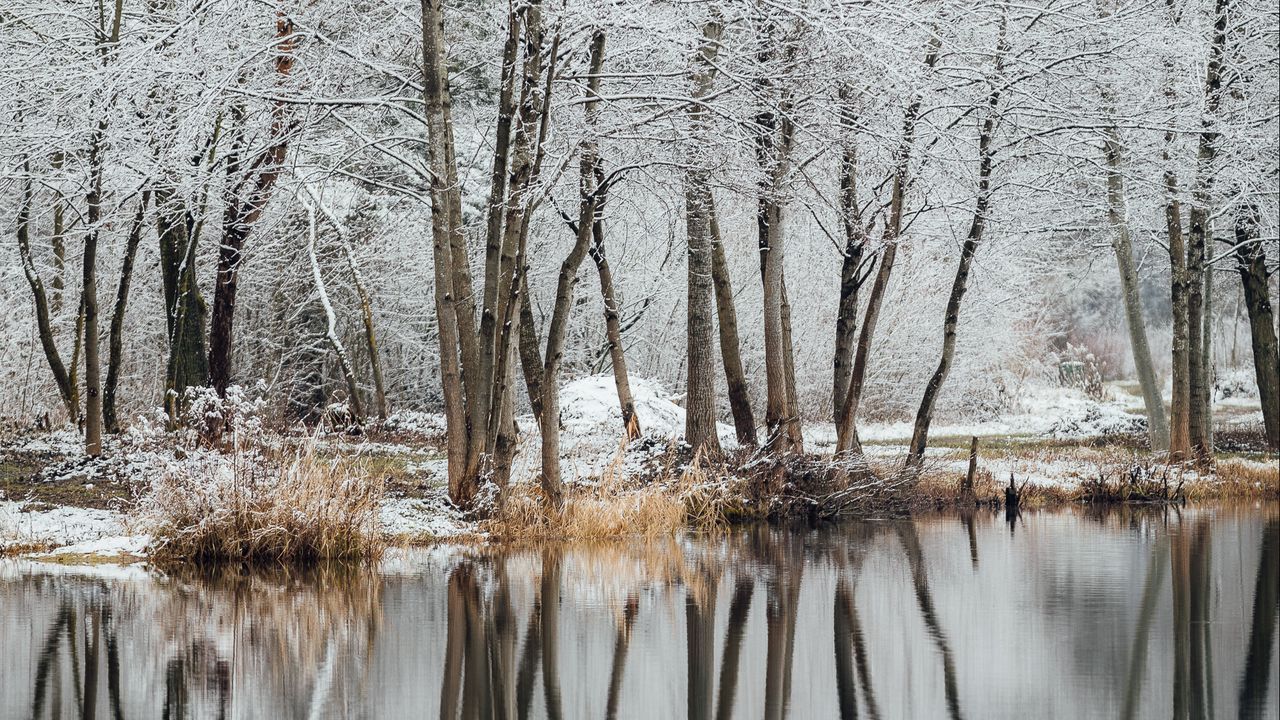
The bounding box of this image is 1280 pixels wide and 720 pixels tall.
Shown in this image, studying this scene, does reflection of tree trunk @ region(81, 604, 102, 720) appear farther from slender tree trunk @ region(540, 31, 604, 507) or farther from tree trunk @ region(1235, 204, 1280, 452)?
tree trunk @ region(1235, 204, 1280, 452)

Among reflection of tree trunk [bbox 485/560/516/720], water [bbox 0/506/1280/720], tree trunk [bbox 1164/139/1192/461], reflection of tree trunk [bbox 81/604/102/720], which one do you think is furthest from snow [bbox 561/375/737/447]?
reflection of tree trunk [bbox 81/604/102/720]

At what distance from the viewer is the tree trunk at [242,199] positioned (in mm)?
16328

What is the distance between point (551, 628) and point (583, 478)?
244 inches

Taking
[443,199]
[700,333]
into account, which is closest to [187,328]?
[443,199]

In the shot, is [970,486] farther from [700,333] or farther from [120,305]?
[120,305]

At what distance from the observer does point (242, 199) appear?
17.5 m

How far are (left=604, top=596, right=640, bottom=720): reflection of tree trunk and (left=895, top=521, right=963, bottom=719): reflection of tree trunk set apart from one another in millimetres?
1835

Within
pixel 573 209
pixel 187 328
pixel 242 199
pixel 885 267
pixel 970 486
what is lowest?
pixel 970 486

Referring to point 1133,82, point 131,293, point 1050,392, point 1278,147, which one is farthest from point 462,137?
point 1050,392

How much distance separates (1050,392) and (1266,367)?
1387 centimetres

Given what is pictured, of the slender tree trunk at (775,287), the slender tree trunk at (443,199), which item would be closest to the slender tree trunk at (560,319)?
the slender tree trunk at (443,199)

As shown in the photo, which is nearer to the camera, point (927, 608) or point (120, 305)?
point (927, 608)

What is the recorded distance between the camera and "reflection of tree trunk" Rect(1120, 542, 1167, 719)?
8.13 m

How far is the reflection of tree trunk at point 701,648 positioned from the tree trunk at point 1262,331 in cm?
1650
